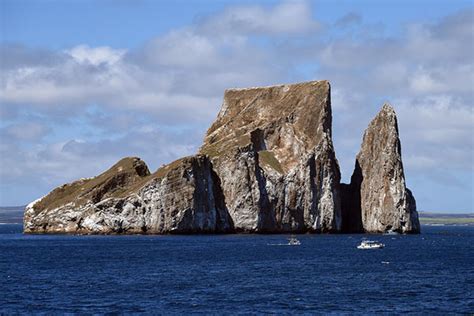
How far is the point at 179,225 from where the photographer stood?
634 feet

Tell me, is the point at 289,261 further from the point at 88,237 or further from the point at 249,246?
the point at 88,237

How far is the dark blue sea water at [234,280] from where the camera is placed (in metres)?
71.7

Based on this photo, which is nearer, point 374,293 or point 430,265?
point 374,293

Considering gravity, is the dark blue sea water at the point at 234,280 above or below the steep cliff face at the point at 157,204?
below

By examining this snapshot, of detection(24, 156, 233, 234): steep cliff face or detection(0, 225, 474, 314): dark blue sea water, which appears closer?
detection(0, 225, 474, 314): dark blue sea water

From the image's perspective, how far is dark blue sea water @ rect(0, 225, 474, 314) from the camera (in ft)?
235

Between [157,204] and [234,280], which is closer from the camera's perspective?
[234,280]

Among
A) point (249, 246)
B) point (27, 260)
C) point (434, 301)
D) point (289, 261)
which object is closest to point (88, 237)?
point (249, 246)

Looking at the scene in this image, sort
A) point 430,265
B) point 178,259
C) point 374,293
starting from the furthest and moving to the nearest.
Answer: point 178,259
point 430,265
point 374,293

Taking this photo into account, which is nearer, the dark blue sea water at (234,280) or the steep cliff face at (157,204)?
the dark blue sea water at (234,280)

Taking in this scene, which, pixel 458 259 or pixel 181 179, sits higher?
pixel 181 179

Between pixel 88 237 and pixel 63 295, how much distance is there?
363 ft

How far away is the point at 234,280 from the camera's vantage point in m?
91.9

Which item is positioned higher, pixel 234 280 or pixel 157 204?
pixel 157 204
